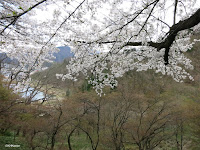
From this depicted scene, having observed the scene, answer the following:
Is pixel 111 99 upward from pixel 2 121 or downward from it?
upward

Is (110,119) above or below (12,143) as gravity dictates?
above

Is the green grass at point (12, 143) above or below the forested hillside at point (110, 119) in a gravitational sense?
below

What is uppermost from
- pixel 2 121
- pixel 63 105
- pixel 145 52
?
pixel 145 52

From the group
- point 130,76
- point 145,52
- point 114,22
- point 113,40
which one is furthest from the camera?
point 130,76

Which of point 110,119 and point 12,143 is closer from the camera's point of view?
point 12,143

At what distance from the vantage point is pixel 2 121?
8.99m

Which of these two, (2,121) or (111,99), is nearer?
(2,121)

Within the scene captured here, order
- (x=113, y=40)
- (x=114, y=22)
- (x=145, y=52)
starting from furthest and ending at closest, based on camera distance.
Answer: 1. (x=145, y=52)
2. (x=113, y=40)
3. (x=114, y=22)

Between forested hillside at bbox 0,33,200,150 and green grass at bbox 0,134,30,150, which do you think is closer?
green grass at bbox 0,134,30,150

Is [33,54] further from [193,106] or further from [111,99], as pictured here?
[193,106]

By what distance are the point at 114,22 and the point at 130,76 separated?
21.7m

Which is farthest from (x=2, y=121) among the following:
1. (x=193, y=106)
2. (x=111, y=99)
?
(x=193, y=106)

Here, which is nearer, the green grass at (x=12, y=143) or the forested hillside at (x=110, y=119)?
the green grass at (x=12, y=143)

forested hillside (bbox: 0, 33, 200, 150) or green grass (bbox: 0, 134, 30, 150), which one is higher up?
forested hillside (bbox: 0, 33, 200, 150)
